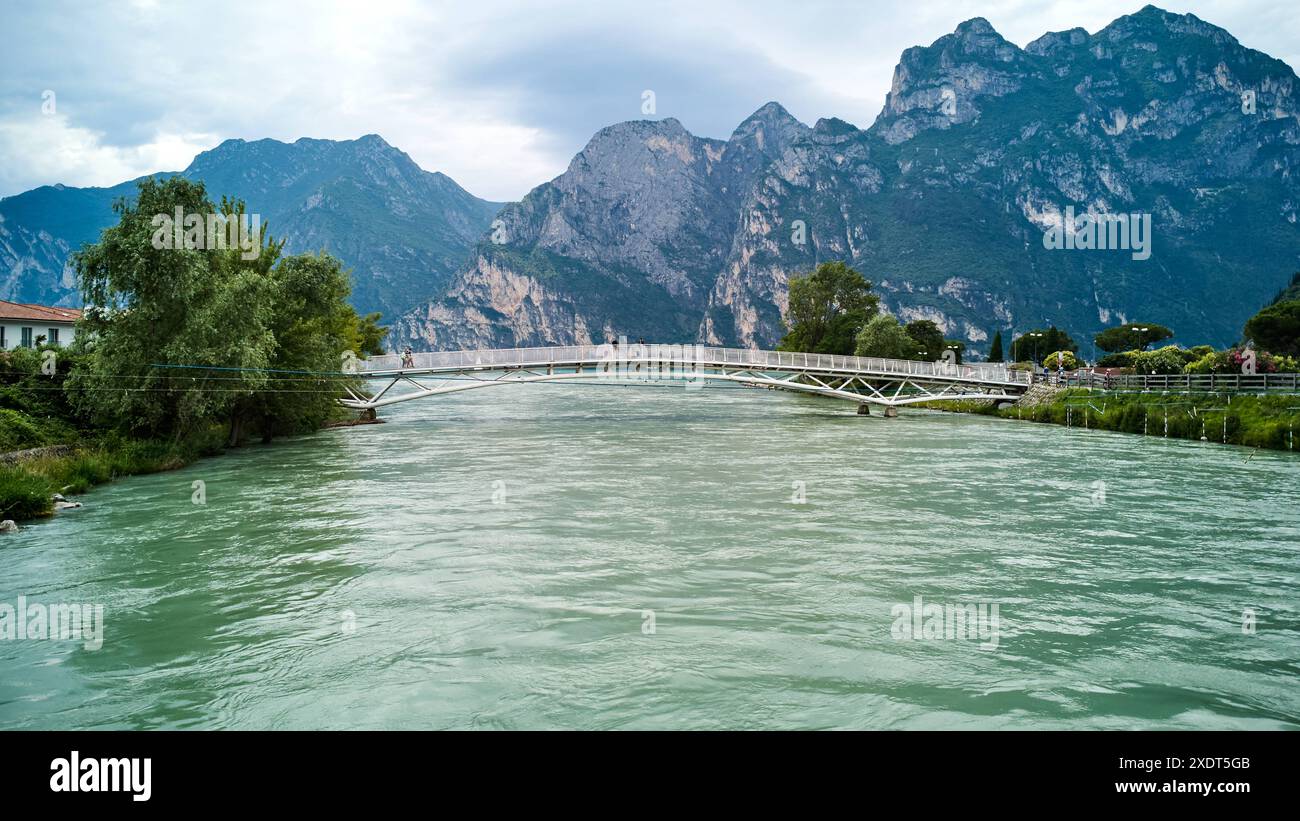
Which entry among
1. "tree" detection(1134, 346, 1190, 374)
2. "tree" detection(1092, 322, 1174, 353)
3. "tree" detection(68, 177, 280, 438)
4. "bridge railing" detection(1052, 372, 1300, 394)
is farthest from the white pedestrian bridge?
"tree" detection(1092, 322, 1174, 353)

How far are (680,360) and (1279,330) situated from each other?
226ft

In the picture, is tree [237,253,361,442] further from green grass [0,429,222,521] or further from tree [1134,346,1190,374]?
tree [1134,346,1190,374]

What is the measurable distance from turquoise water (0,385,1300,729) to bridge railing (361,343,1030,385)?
27.3m

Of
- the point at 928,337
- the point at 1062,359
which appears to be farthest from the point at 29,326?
the point at 928,337

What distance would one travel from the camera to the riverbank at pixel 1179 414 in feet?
136

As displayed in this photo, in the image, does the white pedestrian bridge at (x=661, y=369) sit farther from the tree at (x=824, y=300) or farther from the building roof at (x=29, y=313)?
the tree at (x=824, y=300)

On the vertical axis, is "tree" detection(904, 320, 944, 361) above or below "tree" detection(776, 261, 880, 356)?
below

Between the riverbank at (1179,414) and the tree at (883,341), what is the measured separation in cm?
2833

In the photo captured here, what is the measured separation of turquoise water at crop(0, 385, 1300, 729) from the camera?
10750mm

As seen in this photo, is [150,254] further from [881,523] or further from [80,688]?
[881,523]

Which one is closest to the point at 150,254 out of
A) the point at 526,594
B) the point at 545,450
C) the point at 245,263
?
the point at 245,263

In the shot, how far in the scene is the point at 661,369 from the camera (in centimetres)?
6259

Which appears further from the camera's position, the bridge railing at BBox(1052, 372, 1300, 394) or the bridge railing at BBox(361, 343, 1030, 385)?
the bridge railing at BBox(361, 343, 1030, 385)
